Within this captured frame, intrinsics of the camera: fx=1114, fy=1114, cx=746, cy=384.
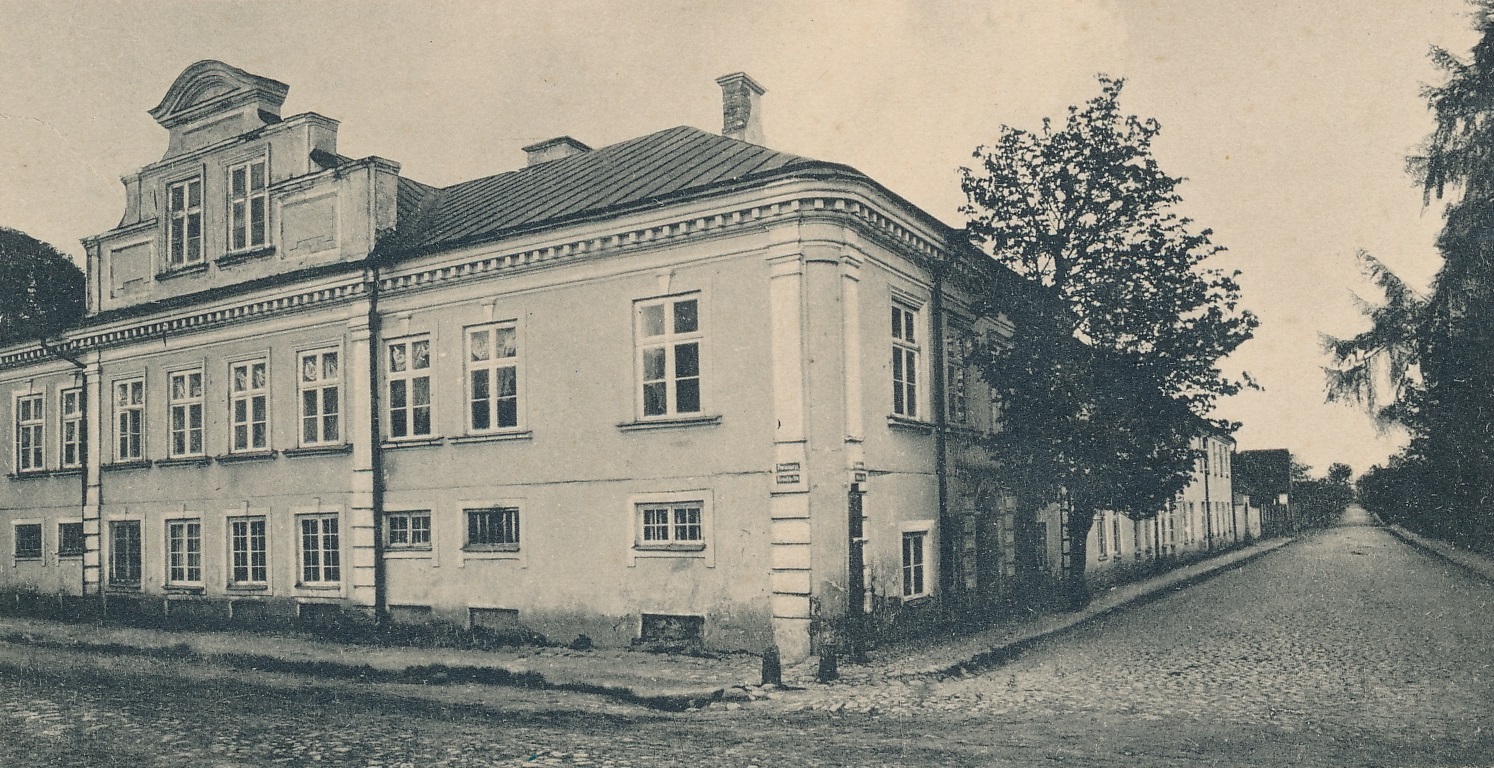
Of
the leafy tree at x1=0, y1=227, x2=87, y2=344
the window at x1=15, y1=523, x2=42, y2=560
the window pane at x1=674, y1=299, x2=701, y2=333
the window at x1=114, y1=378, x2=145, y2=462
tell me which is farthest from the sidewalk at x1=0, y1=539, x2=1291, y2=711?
the leafy tree at x1=0, y1=227, x2=87, y2=344

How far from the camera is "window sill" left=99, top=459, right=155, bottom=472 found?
2270cm

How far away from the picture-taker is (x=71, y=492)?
2464 centimetres

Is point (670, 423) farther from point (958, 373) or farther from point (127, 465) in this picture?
point (127, 465)

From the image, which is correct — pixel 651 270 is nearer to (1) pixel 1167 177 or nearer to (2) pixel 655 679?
(2) pixel 655 679

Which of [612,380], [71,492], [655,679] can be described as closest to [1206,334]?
[612,380]

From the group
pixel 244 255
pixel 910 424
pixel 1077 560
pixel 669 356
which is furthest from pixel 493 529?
pixel 1077 560

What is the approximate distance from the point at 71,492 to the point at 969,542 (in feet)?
64.1

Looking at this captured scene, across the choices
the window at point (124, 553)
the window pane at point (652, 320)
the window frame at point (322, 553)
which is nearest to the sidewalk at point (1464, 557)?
the window pane at point (652, 320)

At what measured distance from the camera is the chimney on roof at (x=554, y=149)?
23.7 meters

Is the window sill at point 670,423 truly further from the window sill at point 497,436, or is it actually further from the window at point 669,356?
the window sill at point 497,436

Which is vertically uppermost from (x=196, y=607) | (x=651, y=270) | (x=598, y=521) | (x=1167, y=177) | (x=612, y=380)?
(x=1167, y=177)

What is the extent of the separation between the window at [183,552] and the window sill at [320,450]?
3175mm

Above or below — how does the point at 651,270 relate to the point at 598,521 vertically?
above

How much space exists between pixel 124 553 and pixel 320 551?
6.19 metres
